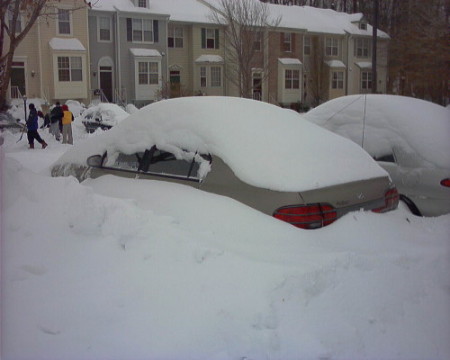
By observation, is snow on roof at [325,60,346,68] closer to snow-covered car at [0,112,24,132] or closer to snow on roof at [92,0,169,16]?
snow on roof at [92,0,169,16]

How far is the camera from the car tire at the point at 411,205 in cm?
639

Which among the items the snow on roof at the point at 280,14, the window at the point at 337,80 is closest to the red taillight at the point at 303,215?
the snow on roof at the point at 280,14

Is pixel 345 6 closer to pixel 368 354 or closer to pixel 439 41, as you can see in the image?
pixel 439 41

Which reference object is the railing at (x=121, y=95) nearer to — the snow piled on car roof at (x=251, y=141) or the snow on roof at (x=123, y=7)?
the snow on roof at (x=123, y=7)

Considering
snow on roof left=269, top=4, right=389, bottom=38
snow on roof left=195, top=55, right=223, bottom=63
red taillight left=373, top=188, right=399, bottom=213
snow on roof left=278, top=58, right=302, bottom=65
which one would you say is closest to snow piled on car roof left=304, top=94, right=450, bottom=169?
red taillight left=373, top=188, right=399, bottom=213

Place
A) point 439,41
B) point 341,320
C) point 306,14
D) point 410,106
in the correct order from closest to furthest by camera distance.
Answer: point 341,320 → point 410,106 → point 439,41 → point 306,14

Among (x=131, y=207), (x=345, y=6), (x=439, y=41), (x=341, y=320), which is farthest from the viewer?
(x=345, y=6)

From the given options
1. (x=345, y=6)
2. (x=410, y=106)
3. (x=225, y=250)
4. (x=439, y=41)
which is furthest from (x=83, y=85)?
(x=345, y=6)

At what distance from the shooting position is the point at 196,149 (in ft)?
16.4

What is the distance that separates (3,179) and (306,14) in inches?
1814

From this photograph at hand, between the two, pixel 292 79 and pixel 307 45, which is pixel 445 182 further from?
pixel 307 45

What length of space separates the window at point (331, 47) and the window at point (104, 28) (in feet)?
66.5

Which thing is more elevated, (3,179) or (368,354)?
(3,179)

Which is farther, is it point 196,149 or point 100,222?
point 196,149
